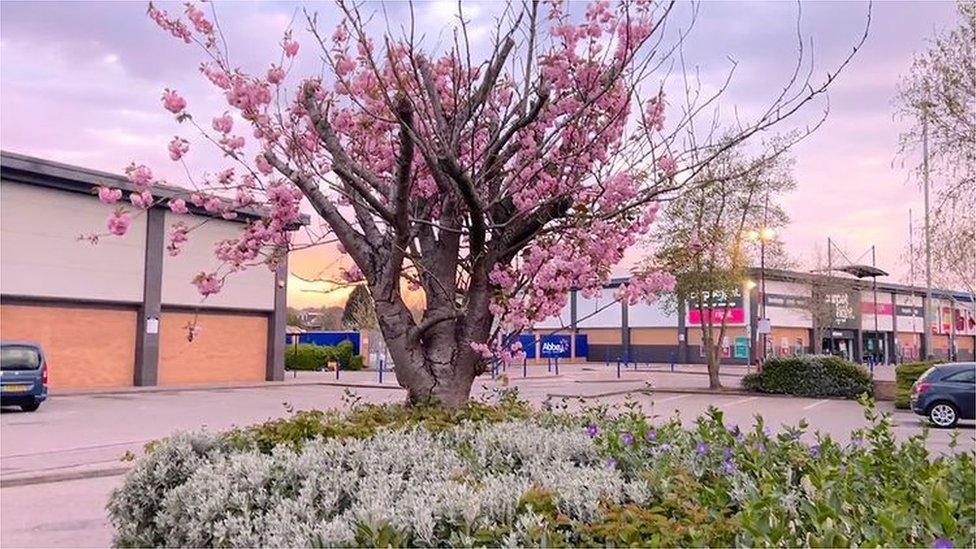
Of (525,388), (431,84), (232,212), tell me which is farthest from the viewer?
(525,388)

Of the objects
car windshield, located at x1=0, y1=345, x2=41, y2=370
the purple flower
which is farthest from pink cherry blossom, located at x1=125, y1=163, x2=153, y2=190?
car windshield, located at x1=0, y1=345, x2=41, y2=370

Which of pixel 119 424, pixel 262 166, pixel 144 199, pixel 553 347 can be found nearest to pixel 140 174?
pixel 144 199

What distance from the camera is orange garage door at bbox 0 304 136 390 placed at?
24609 mm

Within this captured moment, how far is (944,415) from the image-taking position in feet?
58.0

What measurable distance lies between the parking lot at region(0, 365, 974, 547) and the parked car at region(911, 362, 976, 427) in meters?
0.46

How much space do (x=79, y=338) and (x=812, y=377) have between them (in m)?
23.8

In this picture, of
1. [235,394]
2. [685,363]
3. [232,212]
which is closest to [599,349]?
[685,363]

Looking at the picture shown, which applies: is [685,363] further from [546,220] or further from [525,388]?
[546,220]

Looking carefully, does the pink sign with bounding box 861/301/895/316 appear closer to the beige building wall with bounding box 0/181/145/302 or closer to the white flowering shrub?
the beige building wall with bounding box 0/181/145/302

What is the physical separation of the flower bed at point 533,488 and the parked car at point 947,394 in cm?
1512

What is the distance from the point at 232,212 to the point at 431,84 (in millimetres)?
3003

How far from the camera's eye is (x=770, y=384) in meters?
28.0

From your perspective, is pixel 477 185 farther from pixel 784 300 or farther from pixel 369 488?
pixel 784 300

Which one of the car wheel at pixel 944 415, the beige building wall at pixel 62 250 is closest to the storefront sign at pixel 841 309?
the car wheel at pixel 944 415
